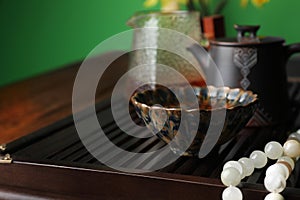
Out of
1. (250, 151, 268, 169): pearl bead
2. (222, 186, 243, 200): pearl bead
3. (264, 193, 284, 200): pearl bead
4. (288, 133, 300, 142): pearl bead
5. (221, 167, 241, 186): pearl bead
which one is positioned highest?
(288, 133, 300, 142): pearl bead

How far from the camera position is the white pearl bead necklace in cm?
59

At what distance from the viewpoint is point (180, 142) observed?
76cm

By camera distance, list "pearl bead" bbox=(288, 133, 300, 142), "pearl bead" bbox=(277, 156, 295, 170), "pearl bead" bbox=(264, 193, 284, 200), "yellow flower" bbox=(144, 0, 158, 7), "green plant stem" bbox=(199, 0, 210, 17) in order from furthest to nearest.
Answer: "yellow flower" bbox=(144, 0, 158, 7) → "green plant stem" bbox=(199, 0, 210, 17) → "pearl bead" bbox=(288, 133, 300, 142) → "pearl bead" bbox=(277, 156, 295, 170) → "pearl bead" bbox=(264, 193, 284, 200)

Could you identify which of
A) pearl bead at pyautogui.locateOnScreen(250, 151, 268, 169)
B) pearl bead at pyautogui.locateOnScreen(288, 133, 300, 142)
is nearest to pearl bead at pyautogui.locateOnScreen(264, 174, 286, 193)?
pearl bead at pyautogui.locateOnScreen(250, 151, 268, 169)

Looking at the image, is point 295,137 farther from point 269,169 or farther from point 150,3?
point 150,3

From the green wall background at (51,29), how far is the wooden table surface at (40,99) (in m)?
0.40

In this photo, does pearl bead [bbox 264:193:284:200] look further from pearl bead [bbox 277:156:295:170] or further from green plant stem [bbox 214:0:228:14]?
green plant stem [bbox 214:0:228:14]

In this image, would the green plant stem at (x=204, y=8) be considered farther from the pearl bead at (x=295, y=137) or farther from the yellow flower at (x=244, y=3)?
the pearl bead at (x=295, y=137)

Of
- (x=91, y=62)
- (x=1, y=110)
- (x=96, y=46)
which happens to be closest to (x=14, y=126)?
(x=1, y=110)

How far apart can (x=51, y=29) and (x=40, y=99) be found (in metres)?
0.90

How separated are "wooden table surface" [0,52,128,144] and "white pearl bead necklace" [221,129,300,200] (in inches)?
17.8

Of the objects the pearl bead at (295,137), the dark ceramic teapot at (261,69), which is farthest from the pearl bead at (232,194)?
the dark ceramic teapot at (261,69)

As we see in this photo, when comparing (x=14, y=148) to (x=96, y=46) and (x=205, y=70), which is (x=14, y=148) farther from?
(x=96, y=46)

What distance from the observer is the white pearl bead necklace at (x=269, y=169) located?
59 centimetres
